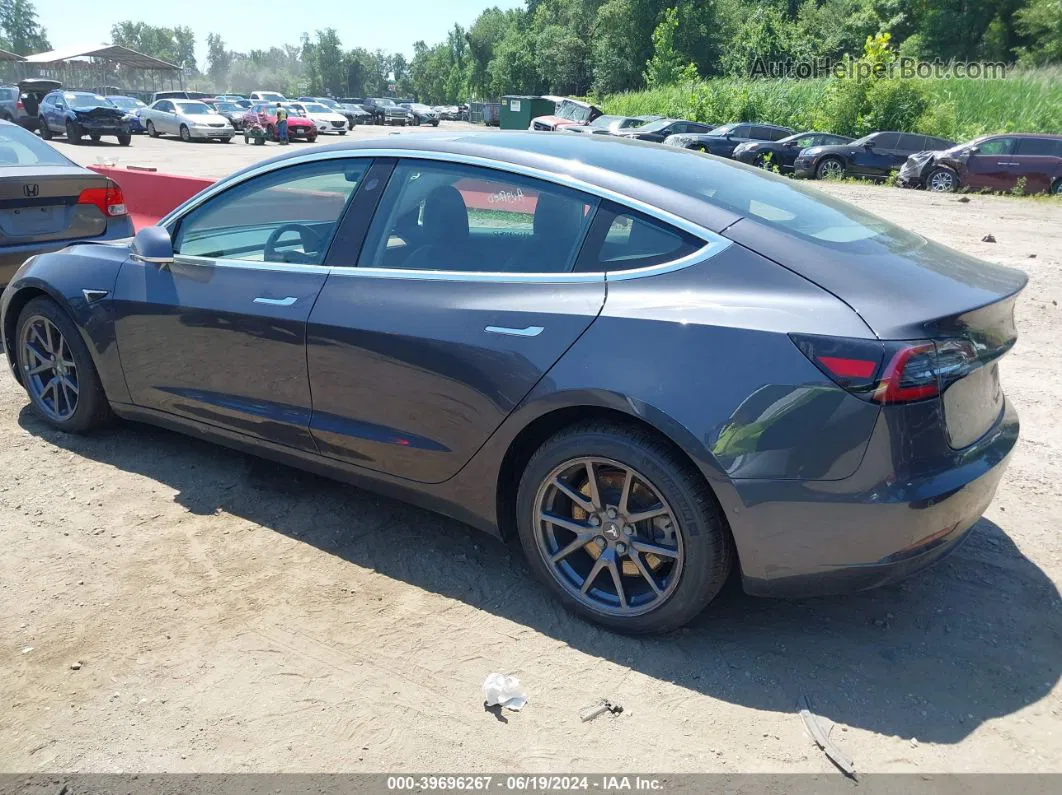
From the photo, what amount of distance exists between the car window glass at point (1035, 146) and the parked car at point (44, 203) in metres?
19.4

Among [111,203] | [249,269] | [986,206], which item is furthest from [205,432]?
[986,206]

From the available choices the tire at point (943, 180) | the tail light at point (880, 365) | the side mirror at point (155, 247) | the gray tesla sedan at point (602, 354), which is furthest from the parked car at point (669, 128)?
the tail light at point (880, 365)

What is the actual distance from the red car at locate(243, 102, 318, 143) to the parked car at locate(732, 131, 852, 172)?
61.6ft

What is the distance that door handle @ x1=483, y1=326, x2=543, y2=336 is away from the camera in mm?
2871

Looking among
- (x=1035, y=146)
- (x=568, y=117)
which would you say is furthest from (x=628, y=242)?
(x=568, y=117)

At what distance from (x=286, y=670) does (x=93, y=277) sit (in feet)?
8.09

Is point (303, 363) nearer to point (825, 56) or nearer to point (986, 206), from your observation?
point (986, 206)

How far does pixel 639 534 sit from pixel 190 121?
118ft

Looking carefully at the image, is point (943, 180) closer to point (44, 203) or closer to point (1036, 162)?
point (1036, 162)

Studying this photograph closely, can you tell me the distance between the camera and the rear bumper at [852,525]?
2.47 metres

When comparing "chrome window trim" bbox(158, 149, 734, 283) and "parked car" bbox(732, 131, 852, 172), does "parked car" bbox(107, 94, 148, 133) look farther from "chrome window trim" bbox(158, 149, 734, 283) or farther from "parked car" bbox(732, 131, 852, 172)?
"chrome window trim" bbox(158, 149, 734, 283)

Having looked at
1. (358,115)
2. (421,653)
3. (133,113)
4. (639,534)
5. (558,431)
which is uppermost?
(133,113)

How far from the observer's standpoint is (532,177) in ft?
10.2

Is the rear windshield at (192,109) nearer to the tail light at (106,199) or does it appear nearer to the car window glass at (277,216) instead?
the tail light at (106,199)
